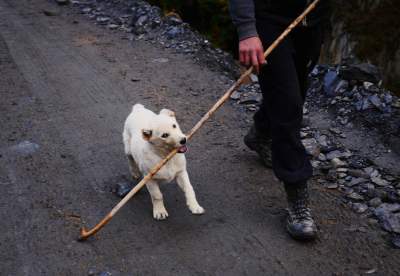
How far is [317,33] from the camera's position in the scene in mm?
3875

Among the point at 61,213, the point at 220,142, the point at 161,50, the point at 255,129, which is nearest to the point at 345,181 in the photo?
the point at 255,129

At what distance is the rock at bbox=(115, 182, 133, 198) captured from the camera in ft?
14.6

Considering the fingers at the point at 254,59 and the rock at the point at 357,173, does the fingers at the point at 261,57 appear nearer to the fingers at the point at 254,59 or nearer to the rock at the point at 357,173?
the fingers at the point at 254,59

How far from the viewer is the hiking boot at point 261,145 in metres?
4.78

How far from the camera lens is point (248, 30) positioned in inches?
138

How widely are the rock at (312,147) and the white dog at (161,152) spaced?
1589mm

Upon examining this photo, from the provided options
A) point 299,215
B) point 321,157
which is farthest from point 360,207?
point 321,157

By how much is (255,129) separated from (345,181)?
3.22 feet

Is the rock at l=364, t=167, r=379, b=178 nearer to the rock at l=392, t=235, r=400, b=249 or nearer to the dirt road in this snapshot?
the dirt road

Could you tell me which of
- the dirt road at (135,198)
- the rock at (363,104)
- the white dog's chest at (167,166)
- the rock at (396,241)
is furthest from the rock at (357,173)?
the white dog's chest at (167,166)

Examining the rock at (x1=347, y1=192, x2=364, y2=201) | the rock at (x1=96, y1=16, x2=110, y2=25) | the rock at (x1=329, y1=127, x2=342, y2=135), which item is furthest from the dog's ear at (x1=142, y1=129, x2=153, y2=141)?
the rock at (x1=96, y1=16, x2=110, y2=25)

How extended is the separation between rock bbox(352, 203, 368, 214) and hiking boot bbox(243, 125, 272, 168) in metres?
→ 0.93

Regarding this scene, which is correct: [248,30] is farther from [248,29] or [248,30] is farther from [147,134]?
[147,134]

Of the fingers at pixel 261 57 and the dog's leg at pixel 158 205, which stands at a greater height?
the fingers at pixel 261 57
